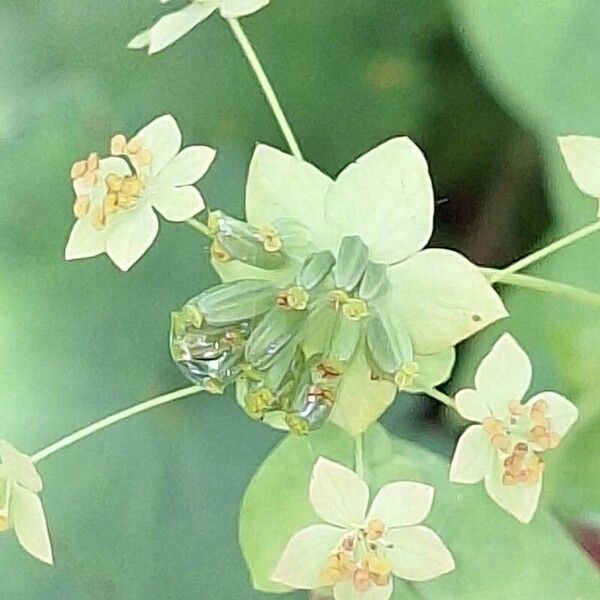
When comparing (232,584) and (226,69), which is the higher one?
(226,69)

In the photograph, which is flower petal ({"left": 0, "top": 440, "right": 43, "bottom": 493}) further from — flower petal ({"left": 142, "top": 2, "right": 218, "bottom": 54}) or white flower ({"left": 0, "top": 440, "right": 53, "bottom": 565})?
flower petal ({"left": 142, "top": 2, "right": 218, "bottom": 54})

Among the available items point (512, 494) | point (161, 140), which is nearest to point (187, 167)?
point (161, 140)

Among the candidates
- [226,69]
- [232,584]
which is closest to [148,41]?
[226,69]

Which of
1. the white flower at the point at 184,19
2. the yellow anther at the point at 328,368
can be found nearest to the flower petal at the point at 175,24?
the white flower at the point at 184,19

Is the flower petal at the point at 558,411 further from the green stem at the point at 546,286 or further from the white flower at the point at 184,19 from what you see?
the white flower at the point at 184,19

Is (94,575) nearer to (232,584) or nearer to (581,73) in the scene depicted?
(232,584)

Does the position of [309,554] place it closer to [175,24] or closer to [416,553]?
[416,553]

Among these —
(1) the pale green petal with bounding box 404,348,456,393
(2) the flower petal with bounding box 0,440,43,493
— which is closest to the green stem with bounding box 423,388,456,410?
(1) the pale green petal with bounding box 404,348,456,393
